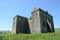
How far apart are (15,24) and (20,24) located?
2.07m

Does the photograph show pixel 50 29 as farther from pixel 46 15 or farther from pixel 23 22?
pixel 23 22

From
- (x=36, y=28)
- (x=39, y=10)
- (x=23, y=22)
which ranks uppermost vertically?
(x=39, y=10)

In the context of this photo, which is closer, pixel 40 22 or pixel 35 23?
pixel 40 22

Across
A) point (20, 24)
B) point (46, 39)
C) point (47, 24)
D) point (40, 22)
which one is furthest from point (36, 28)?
point (46, 39)

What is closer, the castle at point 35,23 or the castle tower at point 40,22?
the castle tower at point 40,22

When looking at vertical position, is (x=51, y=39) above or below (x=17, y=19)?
below

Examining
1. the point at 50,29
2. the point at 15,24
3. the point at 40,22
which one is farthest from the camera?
the point at 15,24

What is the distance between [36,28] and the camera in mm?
32281

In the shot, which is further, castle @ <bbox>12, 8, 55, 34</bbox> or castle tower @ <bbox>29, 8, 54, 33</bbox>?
castle @ <bbox>12, 8, 55, 34</bbox>

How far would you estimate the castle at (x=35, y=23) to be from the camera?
106 ft

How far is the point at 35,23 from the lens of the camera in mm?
33125

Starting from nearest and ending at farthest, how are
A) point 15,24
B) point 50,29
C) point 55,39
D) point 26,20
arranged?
1. point 55,39
2. point 50,29
3. point 15,24
4. point 26,20

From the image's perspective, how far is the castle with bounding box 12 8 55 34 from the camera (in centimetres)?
3225

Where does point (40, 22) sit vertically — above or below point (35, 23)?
above
